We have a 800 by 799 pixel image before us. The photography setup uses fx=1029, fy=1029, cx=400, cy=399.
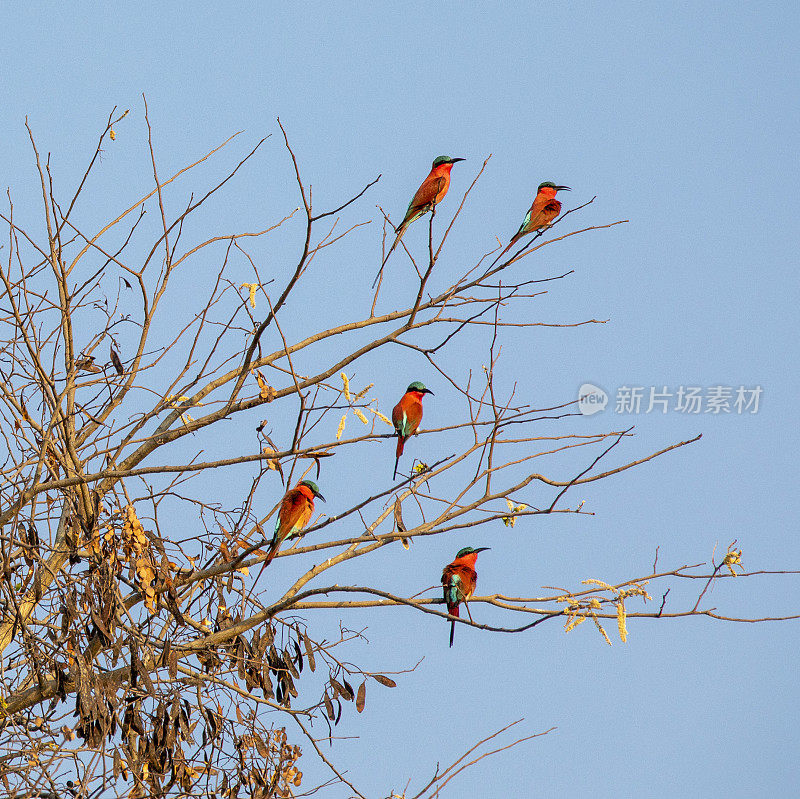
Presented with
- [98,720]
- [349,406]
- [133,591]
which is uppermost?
[349,406]

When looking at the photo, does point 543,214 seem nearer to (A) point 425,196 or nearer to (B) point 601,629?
(A) point 425,196

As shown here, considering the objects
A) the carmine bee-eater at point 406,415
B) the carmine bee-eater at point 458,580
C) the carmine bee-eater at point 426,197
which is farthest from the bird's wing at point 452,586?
the carmine bee-eater at point 426,197

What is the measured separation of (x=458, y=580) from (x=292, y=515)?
76cm

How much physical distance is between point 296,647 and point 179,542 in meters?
0.58

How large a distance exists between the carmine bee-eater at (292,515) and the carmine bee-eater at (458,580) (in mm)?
631

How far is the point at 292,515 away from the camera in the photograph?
394cm

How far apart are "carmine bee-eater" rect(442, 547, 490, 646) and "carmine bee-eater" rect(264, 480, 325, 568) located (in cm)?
63

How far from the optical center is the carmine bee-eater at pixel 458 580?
4.09 m

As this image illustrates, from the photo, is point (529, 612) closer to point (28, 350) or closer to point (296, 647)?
point (296, 647)

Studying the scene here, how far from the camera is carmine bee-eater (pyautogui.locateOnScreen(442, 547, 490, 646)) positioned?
4090 millimetres

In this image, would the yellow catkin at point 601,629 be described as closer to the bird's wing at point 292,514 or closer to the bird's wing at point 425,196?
the bird's wing at point 292,514

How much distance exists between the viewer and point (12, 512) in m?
3.44

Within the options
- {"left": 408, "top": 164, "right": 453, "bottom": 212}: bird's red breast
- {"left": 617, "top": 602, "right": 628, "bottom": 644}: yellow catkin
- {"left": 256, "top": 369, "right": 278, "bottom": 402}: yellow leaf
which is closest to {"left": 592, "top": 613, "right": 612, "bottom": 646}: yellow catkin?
Answer: {"left": 617, "top": 602, "right": 628, "bottom": 644}: yellow catkin

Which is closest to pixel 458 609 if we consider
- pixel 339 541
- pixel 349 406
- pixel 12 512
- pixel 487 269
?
pixel 339 541
